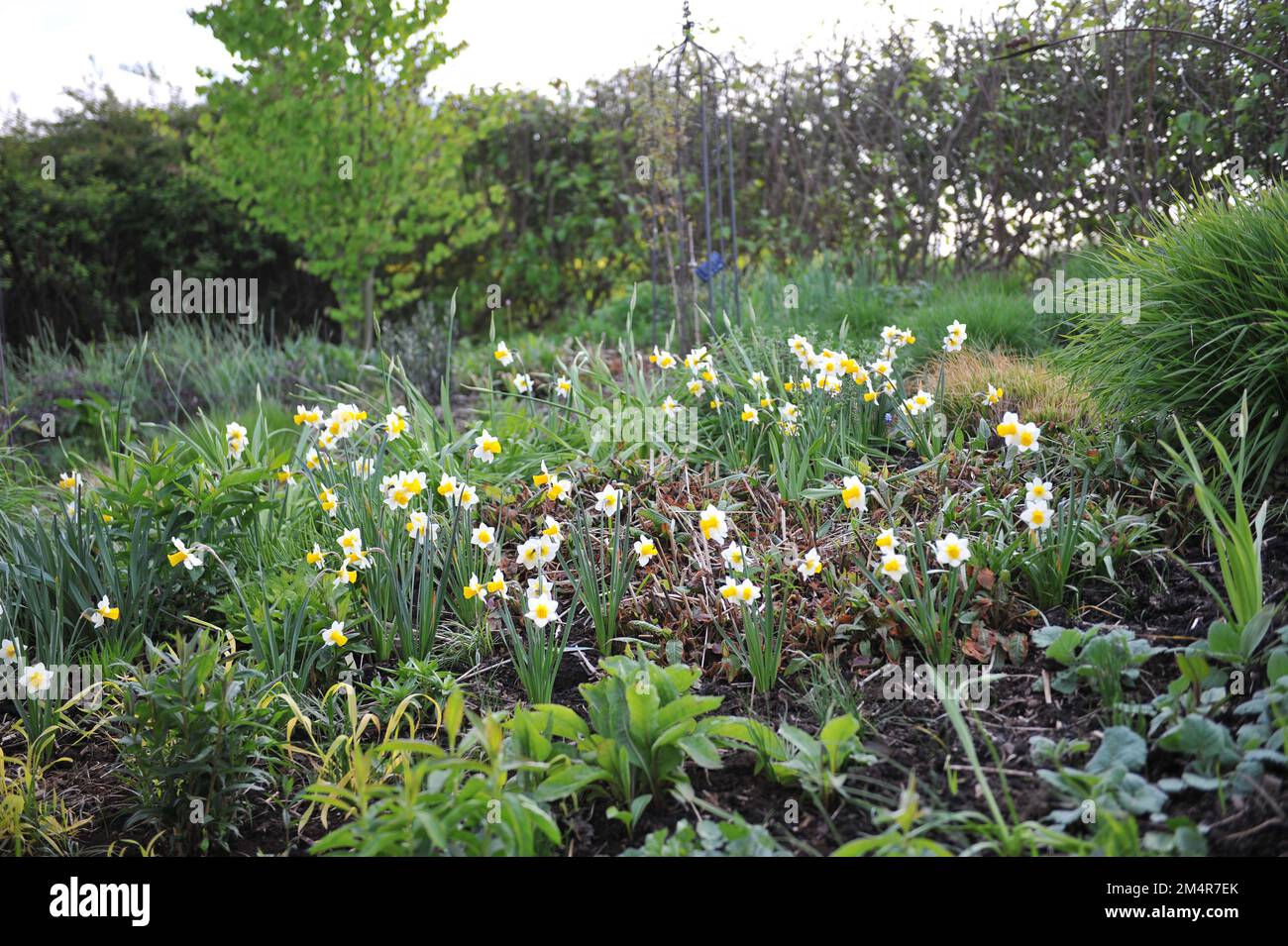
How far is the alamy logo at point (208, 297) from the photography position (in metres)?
7.77

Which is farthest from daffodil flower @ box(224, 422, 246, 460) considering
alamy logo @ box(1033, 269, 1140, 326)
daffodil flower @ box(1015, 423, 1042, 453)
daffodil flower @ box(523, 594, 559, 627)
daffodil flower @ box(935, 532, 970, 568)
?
alamy logo @ box(1033, 269, 1140, 326)

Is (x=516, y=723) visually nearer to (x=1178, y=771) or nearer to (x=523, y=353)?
(x=1178, y=771)

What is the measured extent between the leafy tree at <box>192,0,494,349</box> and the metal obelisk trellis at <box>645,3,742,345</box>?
1.68 m

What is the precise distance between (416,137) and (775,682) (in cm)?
542

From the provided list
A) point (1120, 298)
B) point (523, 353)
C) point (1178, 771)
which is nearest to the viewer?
point (1178, 771)

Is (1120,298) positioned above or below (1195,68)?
below

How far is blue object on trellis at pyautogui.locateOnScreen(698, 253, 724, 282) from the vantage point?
17.0ft

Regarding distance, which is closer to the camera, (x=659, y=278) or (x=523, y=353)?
(x=523, y=353)

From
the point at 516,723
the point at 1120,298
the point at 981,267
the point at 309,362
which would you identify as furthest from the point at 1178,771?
the point at 309,362

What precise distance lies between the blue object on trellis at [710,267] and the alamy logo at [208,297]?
402 cm

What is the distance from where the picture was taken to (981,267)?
6828 millimetres

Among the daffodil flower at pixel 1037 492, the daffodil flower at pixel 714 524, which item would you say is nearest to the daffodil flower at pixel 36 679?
the daffodil flower at pixel 714 524
